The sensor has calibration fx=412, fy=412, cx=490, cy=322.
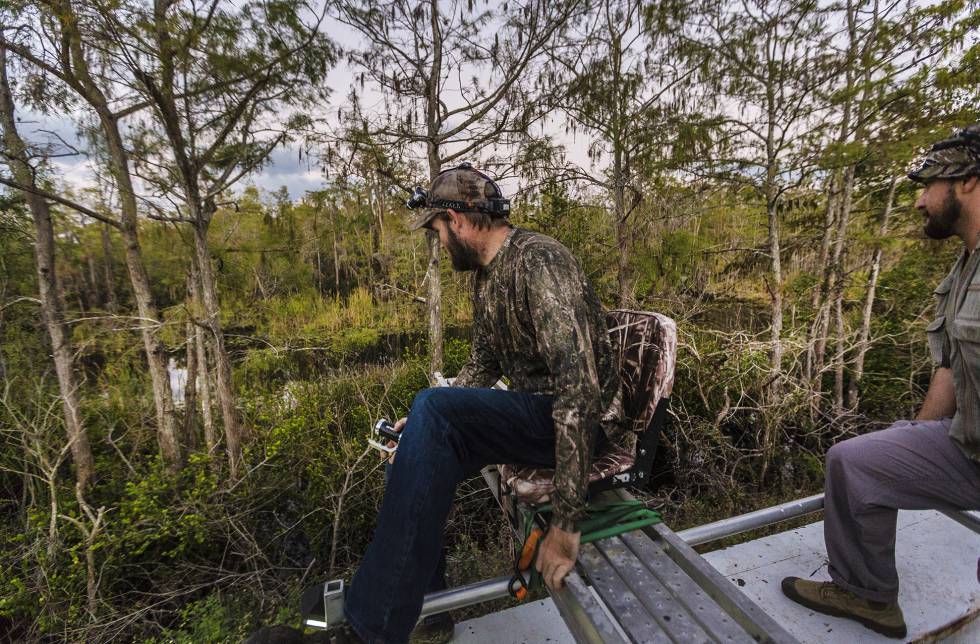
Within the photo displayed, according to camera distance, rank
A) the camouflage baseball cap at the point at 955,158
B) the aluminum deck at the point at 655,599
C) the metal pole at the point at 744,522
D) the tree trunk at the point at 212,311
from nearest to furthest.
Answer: the aluminum deck at the point at 655,599, the camouflage baseball cap at the point at 955,158, the metal pole at the point at 744,522, the tree trunk at the point at 212,311

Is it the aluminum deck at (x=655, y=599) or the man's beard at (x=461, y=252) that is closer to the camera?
the aluminum deck at (x=655, y=599)

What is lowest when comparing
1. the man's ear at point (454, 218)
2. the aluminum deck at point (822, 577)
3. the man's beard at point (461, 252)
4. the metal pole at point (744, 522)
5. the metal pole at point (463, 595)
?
the aluminum deck at point (822, 577)

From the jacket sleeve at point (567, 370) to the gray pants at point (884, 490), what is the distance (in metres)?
1.02

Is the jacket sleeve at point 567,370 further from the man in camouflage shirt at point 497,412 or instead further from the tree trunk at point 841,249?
the tree trunk at point 841,249

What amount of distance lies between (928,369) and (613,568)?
5.39m

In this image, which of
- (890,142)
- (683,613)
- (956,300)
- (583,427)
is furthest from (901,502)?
(890,142)

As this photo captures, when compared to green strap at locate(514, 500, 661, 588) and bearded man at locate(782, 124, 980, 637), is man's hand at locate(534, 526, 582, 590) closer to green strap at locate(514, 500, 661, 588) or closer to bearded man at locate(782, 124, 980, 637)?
green strap at locate(514, 500, 661, 588)

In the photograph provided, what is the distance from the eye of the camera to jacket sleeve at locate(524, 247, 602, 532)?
1.12 m

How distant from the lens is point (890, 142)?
3129 millimetres

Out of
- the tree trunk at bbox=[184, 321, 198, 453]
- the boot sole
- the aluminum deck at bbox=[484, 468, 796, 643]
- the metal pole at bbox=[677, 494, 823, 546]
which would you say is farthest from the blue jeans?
the tree trunk at bbox=[184, 321, 198, 453]

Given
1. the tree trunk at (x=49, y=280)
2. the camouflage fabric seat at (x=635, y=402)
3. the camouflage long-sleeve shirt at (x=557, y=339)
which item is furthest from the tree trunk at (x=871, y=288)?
the tree trunk at (x=49, y=280)

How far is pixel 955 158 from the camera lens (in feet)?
4.40

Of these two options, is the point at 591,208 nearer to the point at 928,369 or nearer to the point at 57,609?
the point at 928,369

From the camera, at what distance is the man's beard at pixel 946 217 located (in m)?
1.38
